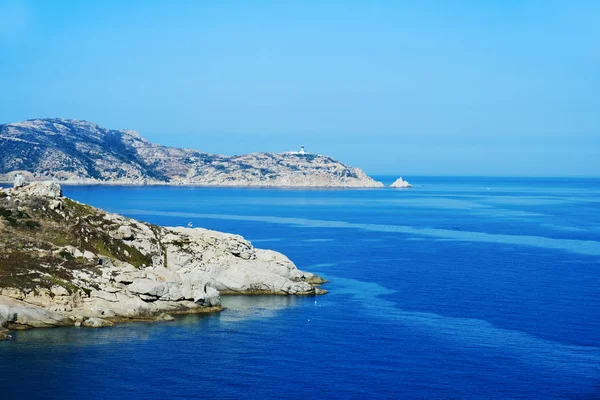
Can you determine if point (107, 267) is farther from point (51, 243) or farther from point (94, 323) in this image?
point (94, 323)

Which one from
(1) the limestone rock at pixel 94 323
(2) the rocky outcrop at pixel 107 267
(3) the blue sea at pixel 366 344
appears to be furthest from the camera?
(2) the rocky outcrop at pixel 107 267

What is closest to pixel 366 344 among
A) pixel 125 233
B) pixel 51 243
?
pixel 51 243

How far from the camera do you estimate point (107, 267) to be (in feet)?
265

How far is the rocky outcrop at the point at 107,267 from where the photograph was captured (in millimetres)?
72438

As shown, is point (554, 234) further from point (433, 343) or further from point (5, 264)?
point (5, 264)

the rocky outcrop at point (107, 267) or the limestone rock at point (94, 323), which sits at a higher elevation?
the rocky outcrop at point (107, 267)

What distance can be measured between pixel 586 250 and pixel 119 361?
302ft

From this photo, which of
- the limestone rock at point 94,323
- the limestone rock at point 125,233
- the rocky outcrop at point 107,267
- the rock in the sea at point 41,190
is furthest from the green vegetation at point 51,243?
the limestone rock at point 94,323

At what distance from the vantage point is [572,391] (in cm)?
5459

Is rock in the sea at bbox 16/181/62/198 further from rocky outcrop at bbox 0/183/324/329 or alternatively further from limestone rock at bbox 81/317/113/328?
limestone rock at bbox 81/317/113/328

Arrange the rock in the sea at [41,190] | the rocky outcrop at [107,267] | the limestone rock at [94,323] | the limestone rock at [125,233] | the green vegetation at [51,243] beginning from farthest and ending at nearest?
1. the rock in the sea at [41,190]
2. the limestone rock at [125,233]
3. the green vegetation at [51,243]
4. the rocky outcrop at [107,267]
5. the limestone rock at [94,323]

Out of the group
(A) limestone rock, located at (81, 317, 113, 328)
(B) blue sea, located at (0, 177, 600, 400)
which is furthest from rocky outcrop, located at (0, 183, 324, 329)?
(B) blue sea, located at (0, 177, 600, 400)

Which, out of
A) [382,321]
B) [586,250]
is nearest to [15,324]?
[382,321]

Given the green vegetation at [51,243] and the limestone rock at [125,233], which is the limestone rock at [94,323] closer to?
the green vegetation at [51,243]
